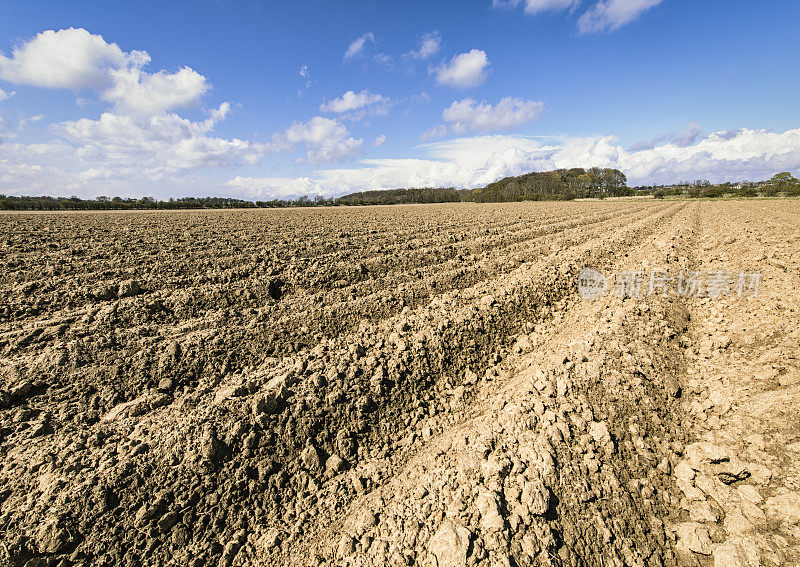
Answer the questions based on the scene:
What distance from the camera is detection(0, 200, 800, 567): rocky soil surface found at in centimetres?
246

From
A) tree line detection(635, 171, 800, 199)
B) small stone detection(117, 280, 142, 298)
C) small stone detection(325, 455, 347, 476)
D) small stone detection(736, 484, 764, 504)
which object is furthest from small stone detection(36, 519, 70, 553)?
tree line detection(635, 171, 800, 199)

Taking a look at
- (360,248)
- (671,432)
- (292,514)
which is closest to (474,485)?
(292,514)

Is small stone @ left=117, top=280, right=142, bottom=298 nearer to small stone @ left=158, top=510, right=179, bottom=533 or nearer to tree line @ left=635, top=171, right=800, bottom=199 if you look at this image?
small stone @ left=158, top=510, right=179, bottom=533

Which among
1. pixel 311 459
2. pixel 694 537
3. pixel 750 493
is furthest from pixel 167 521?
pixel 750 493

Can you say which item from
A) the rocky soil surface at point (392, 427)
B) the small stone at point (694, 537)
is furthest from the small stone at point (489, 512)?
the small stone at point (694, 537)

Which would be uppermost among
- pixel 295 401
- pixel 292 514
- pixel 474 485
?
pixel 295 401

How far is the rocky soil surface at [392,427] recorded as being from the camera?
246 cm

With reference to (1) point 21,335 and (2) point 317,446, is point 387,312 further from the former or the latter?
(1) point 21,335

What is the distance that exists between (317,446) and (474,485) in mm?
1528

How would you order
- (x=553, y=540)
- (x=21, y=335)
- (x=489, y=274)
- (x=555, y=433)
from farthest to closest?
(x=489, y=274)
(x=21, y=335)
(x=555, y=433)
(x=553, y=540)

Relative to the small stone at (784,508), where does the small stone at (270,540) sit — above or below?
below

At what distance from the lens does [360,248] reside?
417 inches

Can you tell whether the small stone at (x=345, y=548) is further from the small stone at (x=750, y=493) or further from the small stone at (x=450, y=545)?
the small stone at (x=750, y=493)

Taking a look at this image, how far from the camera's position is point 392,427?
3.57m
